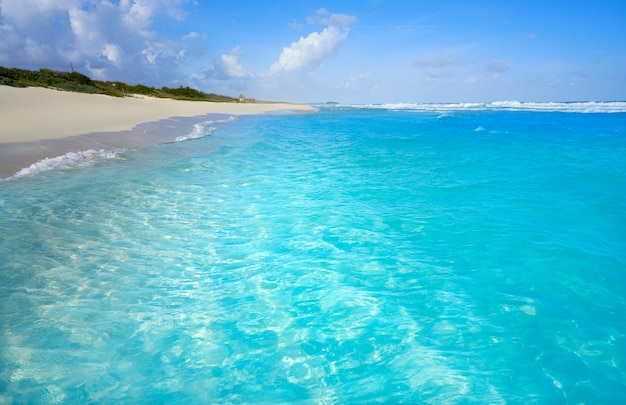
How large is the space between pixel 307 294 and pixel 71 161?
11578 millimetres

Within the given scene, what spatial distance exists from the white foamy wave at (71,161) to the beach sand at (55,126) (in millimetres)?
316

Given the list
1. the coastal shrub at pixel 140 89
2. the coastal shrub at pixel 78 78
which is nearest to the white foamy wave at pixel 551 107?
the coastal shrub at pixel 140 89

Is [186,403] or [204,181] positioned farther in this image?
[204,181]

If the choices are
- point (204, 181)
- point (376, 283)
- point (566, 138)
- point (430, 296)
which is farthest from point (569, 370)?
point (566, 138)

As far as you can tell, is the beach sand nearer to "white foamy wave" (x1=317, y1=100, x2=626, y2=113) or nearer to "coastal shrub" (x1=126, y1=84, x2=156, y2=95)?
"coastal shrub" (x1=126, y1=84, x2=156, y2=95)

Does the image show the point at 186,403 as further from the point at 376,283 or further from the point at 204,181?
the point at 204,181

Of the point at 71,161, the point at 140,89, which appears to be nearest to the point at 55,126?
the point at 71,161

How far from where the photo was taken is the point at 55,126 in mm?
17328

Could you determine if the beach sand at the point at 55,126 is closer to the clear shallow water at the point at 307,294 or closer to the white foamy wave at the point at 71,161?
the white foamy wave at the point at 71,161

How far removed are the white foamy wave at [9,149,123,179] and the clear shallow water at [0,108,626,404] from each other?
0.77 m

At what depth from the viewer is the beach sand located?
12.3 m

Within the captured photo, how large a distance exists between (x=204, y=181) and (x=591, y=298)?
9.66 meters

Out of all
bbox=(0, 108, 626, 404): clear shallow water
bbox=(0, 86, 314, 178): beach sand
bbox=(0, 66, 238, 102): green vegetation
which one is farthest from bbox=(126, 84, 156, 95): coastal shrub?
bbox=(0, 108, 626, 404): clear shallow water

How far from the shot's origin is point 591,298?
4594mm
